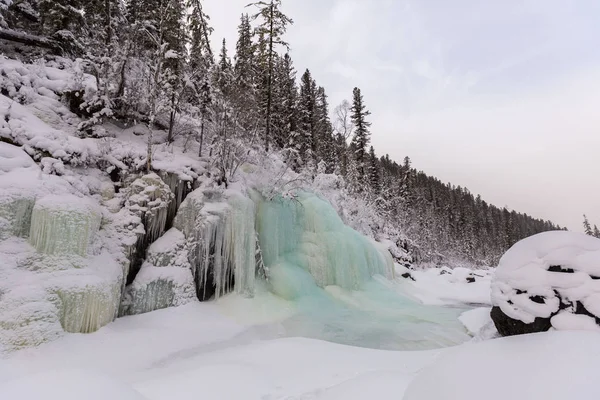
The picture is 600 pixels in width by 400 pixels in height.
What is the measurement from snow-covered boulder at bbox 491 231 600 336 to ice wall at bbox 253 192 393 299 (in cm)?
587

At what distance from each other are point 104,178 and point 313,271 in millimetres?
6985

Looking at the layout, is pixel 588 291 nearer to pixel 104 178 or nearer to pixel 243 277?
pixel 243 277

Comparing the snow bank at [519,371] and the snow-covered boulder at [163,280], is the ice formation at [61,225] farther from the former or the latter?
the snow bank at [519,371]

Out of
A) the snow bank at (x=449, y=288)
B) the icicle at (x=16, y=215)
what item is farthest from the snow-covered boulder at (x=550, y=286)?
the snow bank at (x=449, y=288)

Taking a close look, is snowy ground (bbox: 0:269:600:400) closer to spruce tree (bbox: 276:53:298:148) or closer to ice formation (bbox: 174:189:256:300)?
ice formation (bbox: 174:189:256:300)

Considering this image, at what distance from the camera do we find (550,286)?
4.02 meters

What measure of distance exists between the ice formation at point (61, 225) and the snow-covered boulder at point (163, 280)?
59.0 inches

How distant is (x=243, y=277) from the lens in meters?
8.57

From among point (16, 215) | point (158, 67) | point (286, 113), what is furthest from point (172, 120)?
point (286, 113)

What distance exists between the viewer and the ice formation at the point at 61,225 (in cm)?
550

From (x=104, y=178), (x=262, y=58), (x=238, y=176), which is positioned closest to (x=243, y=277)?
(x=238, y=176)

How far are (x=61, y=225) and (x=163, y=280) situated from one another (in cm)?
250

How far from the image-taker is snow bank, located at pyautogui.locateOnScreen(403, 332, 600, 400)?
2.08 metres

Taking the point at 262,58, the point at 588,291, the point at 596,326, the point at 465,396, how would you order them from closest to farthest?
1. the point at 465,396
2. the point at 596,326
3. the point at 588,291
4. the point at 262,58
